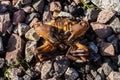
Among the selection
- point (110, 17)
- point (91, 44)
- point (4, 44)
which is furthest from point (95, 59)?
point (4, 44)

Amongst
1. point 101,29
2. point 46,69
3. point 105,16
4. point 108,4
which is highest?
point 108,4

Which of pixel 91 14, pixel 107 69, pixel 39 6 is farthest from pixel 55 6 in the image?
pixel 107 69

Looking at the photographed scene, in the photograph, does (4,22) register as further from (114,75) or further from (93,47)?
(114,75)

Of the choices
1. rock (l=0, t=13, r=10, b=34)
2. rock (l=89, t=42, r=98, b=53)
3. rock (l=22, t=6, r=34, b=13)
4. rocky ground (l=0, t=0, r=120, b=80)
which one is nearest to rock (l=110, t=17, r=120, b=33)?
rocky ground (l=0, t=0, r=120, b=80)

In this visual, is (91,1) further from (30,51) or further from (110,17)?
(30,51)

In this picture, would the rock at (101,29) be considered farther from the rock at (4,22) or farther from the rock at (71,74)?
the rock at (4,22)
